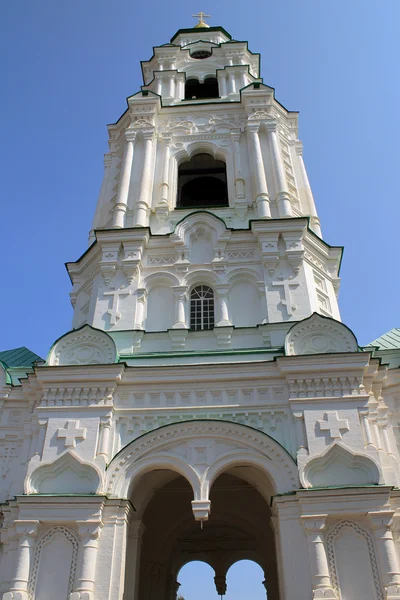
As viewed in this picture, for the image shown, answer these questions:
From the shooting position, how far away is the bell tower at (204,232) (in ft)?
44.0

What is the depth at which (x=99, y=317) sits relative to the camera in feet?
44.2

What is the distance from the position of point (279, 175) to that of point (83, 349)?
7.88 metres

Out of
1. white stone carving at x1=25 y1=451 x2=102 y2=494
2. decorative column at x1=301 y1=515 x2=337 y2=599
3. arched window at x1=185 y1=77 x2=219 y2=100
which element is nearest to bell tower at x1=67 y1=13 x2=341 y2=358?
arched window at x1=185 y1=77 x2=219 y2=100

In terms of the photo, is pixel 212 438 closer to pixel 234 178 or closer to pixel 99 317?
pixel 99 317

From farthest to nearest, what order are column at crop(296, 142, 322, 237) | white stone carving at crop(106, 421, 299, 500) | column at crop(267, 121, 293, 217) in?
column at crop(296, 142, 322, 237) → column at crop(267, 121, 293, 217) → white stone carving at crop(106, 421, 299, 500)

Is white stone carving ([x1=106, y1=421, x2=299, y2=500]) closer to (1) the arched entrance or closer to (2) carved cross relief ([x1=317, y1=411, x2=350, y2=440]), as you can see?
(1) the arched entrance

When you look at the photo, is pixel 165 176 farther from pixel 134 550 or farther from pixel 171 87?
pixel 134 550

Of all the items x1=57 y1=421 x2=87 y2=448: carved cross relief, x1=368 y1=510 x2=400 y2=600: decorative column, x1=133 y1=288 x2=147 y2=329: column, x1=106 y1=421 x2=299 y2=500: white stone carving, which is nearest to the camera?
x1=368 y1=510 x2=400 y2=600: decorative column

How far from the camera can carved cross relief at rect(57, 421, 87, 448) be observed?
11.0m

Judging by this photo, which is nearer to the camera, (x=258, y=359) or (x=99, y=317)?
(x=258, y=359)

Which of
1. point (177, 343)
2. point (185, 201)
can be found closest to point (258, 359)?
point (177, 343)

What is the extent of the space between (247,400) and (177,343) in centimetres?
231

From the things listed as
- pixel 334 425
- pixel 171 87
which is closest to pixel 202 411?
pixel 334 425

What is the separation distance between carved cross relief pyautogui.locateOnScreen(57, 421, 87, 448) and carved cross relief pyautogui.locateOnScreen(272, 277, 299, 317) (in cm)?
524
